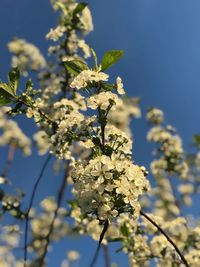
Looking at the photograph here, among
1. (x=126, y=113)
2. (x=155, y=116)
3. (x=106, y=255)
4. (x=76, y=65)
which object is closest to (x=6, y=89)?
(x=76, y=65)

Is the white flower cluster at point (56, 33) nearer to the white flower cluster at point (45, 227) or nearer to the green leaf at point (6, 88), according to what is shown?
the green leaf at point (6, 88)

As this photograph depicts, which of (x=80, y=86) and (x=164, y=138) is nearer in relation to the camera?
(x=80, y=86)

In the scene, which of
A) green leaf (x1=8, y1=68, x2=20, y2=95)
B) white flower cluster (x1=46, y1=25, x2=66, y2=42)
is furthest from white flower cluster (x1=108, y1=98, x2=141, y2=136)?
green leaf (x1=8, y1=68, x2=20, y2=95)

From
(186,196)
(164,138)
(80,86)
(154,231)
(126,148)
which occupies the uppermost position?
(186,196)

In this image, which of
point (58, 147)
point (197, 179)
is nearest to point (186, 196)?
point (197, 179)

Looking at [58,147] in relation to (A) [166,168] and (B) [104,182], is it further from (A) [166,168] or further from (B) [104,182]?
(A) [166,168]

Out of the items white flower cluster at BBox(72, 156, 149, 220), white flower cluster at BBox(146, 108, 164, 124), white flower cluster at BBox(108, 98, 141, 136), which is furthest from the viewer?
white flower cluster at BBox(108, 98, 141, 136)

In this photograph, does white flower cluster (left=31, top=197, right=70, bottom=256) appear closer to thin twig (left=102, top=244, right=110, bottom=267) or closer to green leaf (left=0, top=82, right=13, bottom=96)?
thin twig (left=102, top=244, right=110, bottom=267)
